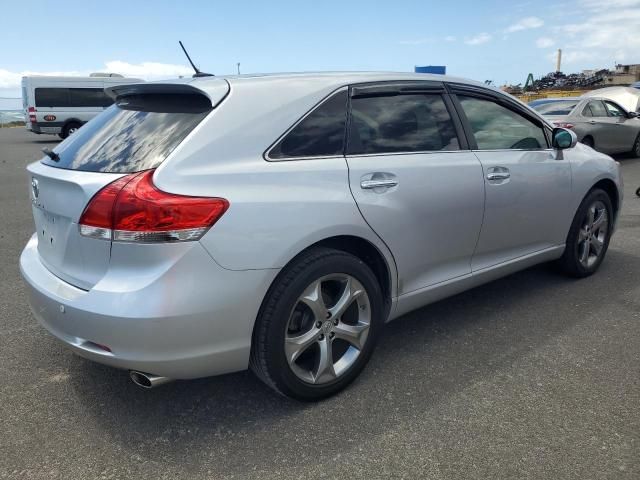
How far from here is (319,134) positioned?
106 inches

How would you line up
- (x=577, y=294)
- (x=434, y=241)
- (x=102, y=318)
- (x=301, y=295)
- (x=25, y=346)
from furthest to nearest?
(x=577, y=294) < (x=25, y=346) < (x=434, y=241) < (x=301, y=295) < (x=102, y=318)

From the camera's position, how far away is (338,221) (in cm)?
257

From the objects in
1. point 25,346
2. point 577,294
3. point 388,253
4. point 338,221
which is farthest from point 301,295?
point 577,294

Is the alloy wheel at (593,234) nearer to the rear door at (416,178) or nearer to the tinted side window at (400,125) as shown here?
the rear door at (416,178)

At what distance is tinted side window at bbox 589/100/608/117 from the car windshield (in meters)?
0.42

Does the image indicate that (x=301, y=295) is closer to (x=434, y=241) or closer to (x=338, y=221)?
(x=338, y=221)

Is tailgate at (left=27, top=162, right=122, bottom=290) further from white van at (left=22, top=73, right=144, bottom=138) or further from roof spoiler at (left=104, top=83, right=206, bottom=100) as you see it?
white van at (left=22, top=73, right=144, bottom=138)

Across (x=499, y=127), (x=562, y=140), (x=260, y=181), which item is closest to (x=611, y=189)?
(x=562, y=140)

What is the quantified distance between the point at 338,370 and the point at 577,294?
7.56 ft

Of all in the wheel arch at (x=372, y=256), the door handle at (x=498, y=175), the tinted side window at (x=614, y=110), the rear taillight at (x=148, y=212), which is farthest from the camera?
the tinted side window at (x=614, y=110)

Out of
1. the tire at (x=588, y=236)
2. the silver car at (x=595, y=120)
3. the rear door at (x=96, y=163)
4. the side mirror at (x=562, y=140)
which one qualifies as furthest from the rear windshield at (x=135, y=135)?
the silver car at (x=595, y=120)

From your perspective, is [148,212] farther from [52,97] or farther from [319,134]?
[52,97]

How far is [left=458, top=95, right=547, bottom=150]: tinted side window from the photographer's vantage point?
3.47m

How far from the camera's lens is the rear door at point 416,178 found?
110 inches
